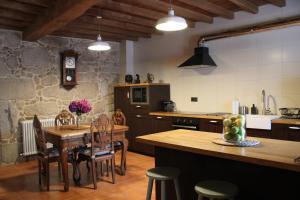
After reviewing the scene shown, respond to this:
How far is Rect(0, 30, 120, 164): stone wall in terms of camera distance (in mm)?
4895

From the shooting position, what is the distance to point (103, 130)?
12.0 feet

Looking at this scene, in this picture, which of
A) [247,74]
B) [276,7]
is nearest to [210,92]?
[247,74]

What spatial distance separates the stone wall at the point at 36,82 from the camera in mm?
4895

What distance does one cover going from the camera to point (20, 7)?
12.1ft

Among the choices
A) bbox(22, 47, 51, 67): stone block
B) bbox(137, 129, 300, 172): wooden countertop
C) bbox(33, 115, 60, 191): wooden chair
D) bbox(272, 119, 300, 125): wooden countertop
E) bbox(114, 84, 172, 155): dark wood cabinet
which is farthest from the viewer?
bbox(114, 84, 172, 155): dark wood cabinet

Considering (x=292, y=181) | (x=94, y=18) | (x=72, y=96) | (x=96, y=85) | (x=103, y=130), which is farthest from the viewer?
(x=96, y=85)

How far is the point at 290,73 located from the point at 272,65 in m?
0.29

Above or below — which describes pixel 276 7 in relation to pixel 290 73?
above

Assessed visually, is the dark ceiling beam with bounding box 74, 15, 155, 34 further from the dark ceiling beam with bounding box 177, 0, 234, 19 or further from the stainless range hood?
the dark ceiling beam with bounding box 177, 0, 234, 19

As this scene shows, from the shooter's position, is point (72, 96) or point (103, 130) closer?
point (103, 130)

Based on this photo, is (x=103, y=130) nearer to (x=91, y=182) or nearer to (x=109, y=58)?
(x=91, y=182)

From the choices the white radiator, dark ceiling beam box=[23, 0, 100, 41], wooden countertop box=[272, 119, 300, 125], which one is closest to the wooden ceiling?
dark ceiling beam box=[23, 0, 100, 41]

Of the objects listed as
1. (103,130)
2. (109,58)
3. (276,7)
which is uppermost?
(276,7)

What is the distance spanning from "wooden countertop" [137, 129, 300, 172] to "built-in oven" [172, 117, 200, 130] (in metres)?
1.89
